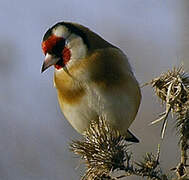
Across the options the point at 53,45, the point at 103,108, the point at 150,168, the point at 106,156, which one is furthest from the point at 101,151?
the point at 53,45

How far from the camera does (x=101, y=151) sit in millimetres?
1787

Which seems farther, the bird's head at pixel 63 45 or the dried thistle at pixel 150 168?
the bird's head at pixel 63 45

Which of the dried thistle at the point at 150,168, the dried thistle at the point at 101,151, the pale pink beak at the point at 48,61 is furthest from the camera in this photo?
the pale pink beak at the point at 48,61

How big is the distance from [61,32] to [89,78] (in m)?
0.20

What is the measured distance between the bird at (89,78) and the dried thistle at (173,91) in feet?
1.98

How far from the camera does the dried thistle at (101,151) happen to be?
1.76m

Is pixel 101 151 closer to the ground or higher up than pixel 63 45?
closer to the ground

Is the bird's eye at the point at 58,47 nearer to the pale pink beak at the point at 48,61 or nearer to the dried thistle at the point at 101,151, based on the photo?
the pale pink beak at the point at 48,61

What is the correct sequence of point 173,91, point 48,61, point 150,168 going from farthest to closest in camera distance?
point 48,61 < point 173,91 < point 150,168

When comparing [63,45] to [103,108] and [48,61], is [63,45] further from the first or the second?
[103,108]

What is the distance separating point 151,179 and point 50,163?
329 cm

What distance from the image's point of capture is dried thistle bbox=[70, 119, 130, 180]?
176cm

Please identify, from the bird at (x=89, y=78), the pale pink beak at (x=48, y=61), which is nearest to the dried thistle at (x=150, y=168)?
the bird at (x=89, y=78)

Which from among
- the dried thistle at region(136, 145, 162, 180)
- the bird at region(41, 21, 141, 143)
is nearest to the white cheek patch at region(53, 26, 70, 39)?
the bird at region(41, 21, 141, 143)
